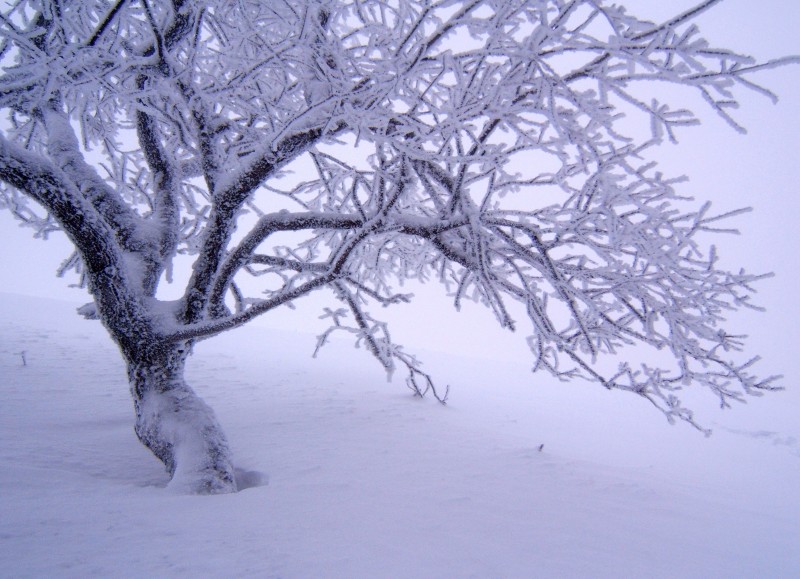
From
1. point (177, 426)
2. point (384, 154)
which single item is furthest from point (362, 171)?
point (177, 426)

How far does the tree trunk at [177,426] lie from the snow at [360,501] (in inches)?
6.7

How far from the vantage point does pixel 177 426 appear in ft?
9.52

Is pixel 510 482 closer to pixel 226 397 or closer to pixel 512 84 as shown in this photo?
pixel 512 84

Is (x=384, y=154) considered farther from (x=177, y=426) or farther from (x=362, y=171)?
(x=177, y=426)

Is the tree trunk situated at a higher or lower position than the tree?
lower

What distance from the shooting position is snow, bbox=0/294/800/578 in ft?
5.11

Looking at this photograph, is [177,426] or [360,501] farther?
[177,426]

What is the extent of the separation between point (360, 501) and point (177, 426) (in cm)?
157

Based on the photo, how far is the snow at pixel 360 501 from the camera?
156 centimetres

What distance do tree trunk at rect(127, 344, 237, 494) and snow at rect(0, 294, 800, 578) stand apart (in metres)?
0.17

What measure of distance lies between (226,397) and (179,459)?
3243mm

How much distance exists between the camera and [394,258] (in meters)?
5.20

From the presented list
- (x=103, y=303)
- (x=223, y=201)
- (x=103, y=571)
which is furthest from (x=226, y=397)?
(x=103, y=571)

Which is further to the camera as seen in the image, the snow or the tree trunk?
the tree trunk
